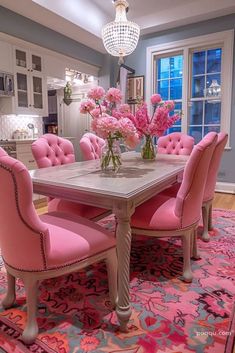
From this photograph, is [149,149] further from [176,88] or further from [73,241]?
[176,88]

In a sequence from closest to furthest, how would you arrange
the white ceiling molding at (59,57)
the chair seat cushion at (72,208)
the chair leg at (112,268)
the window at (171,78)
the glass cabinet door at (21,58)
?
the chair leg at (112,268), the chair seat cushion at (72,208), the white ceiling molding at (59,57), the glass cabinet door at (21,58), the window at (171,78)

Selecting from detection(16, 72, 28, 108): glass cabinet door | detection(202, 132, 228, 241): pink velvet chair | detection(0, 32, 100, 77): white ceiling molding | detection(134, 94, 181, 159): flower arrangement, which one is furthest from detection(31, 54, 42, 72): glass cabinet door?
detection(202, 132, 228, 241): pink velvet chair

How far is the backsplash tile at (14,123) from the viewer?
14.0 ft

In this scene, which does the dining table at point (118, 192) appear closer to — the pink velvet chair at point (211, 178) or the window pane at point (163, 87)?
the pink velvet chair at point (211, 178)

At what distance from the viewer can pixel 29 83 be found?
4.19 m

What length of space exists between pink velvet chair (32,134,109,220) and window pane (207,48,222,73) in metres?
3.44

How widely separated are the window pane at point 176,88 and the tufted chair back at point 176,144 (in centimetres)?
200

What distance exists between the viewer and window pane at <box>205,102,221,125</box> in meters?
4.70

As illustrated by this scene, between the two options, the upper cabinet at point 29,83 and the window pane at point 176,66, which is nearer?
the upper cabinet at point 29,83

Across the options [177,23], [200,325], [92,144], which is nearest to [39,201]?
→ [92,144]

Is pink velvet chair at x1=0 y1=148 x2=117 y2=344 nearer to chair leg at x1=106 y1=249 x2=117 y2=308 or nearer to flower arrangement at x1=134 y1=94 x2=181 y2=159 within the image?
chair leg at x1=106 y1=249 x2=117 y2=308

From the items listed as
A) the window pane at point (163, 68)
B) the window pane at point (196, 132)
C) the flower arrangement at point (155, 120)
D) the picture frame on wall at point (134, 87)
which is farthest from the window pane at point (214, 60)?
the flower arrangement at point (155, 120)

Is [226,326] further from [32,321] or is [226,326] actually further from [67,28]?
[67,28]

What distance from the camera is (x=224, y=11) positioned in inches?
163
